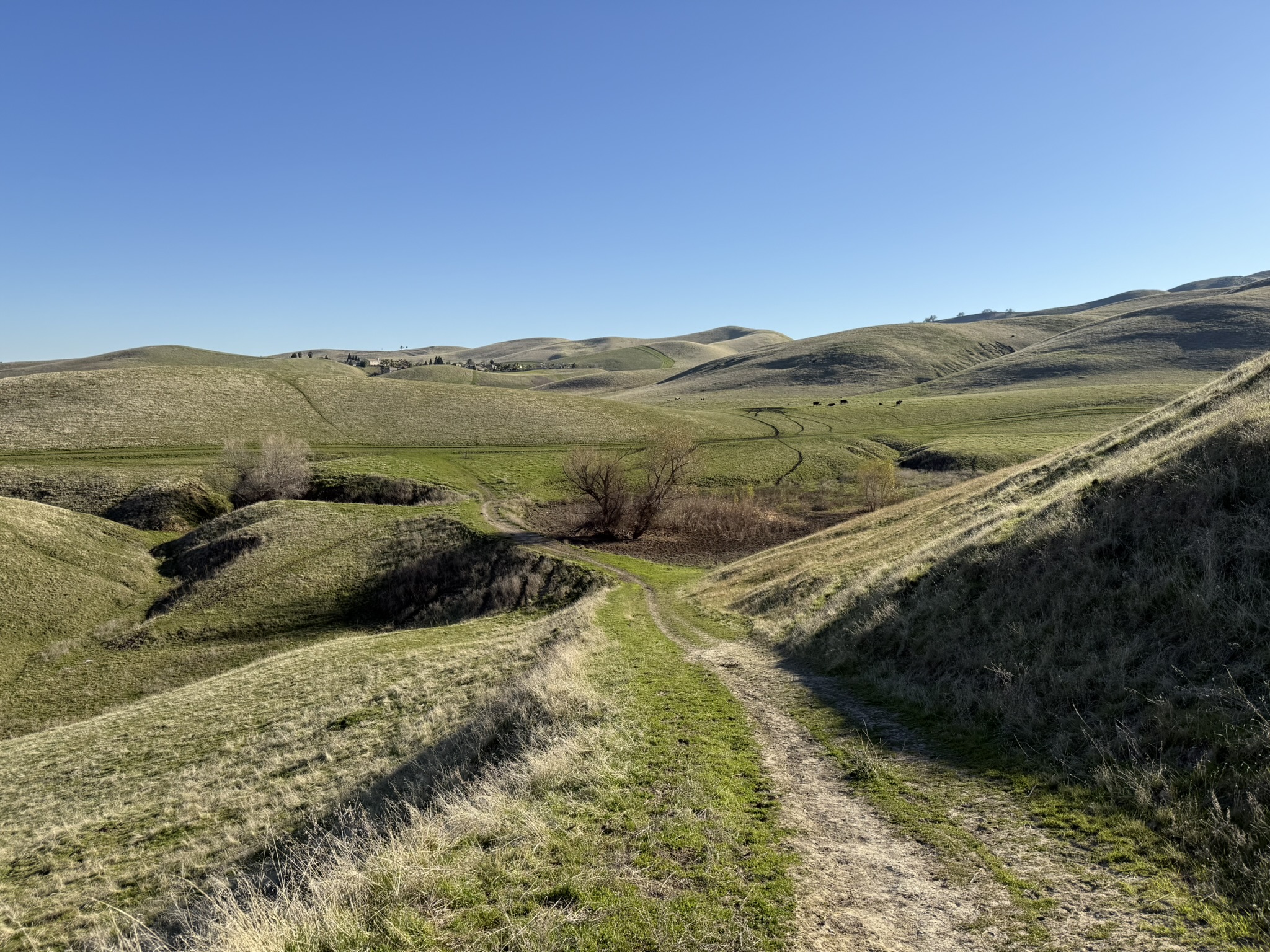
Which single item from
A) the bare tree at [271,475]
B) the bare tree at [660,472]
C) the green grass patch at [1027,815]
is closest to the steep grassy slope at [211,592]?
the bare tree at [271,475]

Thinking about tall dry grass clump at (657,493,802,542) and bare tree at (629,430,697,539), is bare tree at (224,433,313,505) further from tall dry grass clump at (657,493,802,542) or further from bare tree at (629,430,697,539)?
tall dry grass clump at (657,493,802,542)

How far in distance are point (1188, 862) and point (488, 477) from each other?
7061 centimetres

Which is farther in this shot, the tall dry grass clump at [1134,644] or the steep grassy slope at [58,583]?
the steep grassy slope at [58,583]

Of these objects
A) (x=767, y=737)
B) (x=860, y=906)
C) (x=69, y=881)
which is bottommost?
(x=69, y=881)

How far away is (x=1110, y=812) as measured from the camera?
8211 mm

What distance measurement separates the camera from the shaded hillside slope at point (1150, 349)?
142m

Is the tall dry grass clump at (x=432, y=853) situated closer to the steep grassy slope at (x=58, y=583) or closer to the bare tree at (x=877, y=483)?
the steep grassy slope at (x=58, y=583)

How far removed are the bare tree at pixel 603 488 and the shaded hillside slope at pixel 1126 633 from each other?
117 ft

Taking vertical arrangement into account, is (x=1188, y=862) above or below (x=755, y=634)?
above

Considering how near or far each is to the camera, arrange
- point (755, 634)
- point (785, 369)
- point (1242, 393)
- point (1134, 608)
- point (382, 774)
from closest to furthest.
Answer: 1. point (1134, 608)
2. point (382, 774)
3. point (1242, 393)
4. point (755, 634)
5. point (785, 369)

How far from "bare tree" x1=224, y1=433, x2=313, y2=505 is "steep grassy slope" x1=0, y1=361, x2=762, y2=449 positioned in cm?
1417

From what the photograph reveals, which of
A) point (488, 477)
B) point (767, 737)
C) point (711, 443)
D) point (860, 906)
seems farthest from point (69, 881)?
point (711, 443)

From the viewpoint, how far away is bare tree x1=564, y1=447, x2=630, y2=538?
57.2 meters

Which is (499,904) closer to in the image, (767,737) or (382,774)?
(767,737)
